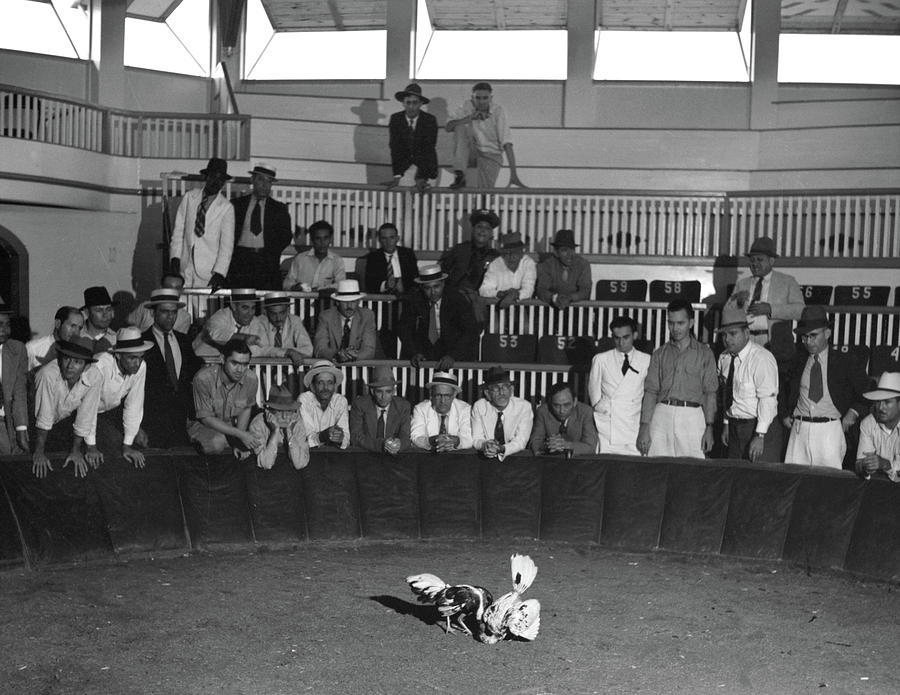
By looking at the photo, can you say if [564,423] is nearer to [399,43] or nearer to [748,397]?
[748,397]

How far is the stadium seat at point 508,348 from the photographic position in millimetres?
13289

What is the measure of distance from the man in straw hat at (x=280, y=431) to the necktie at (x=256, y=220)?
355cm

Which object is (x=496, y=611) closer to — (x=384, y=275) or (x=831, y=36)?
(x=384, y=275)

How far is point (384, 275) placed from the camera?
13.9 m

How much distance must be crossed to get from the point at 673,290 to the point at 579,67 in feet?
25.4

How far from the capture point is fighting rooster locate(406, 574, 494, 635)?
7.73 metres

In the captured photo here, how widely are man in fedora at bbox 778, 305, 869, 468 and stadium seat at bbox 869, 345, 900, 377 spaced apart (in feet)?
3.17

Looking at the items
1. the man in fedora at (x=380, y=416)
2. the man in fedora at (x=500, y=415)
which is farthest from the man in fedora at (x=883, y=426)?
the man in fedora at (x=380, y=416)

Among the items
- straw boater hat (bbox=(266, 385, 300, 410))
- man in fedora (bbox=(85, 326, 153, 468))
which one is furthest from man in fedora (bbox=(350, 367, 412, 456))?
man in fedora (bbox=(85, 326, 153, 468))

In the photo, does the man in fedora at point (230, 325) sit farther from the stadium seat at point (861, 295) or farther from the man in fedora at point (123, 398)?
the stadium seat at point (861, 295)

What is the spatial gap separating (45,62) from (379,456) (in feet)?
48.1

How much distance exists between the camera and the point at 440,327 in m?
12.9

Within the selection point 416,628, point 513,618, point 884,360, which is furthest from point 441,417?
point 884,360

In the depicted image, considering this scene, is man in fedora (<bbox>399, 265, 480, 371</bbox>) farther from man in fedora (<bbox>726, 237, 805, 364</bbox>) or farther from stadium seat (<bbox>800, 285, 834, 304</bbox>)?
stadium seat (<bbox>800, 285, 834, 304</bbox>)
